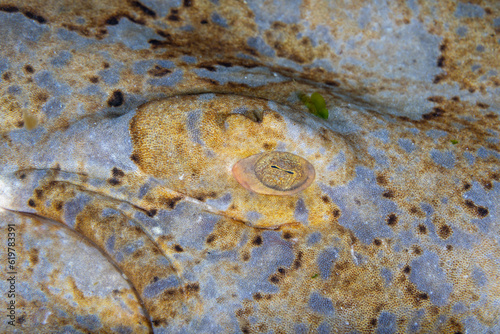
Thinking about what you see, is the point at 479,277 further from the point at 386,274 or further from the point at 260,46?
the point at 260,46

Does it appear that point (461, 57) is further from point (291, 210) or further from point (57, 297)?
point (57, 297)

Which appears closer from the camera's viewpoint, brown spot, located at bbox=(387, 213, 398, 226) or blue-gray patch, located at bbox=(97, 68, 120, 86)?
brown spot, located at bbox=(387, 213, 398, 226)

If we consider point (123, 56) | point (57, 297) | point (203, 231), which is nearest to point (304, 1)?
point (123, 56)

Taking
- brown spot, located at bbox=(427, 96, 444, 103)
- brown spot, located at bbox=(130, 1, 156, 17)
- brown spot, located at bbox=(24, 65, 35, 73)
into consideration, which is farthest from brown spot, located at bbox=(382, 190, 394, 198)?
brown spot, located at bbox=(24, 65, 35, 73)

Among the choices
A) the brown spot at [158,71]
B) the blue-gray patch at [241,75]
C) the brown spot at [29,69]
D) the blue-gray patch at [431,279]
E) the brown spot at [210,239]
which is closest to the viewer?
the brown spot at [210,239]

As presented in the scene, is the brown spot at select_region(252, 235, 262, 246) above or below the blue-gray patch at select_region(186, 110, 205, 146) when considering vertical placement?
below

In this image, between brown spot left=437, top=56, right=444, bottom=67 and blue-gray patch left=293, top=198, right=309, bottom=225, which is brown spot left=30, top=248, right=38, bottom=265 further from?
brown spot left=437, top=56, right=444, bottom=67

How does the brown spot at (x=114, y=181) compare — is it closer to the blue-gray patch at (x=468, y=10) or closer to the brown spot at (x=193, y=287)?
the brown spot at (x=193, y=287)

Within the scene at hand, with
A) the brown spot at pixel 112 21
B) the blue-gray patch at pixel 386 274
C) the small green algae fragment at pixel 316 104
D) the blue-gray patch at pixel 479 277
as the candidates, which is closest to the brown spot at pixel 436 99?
the small green algae fragment at pixel 316 104

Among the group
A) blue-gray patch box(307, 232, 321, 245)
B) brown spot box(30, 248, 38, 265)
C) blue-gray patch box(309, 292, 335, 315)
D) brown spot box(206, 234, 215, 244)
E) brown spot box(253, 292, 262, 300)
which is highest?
blue-gray patch box(307, 232, 321, 245)
